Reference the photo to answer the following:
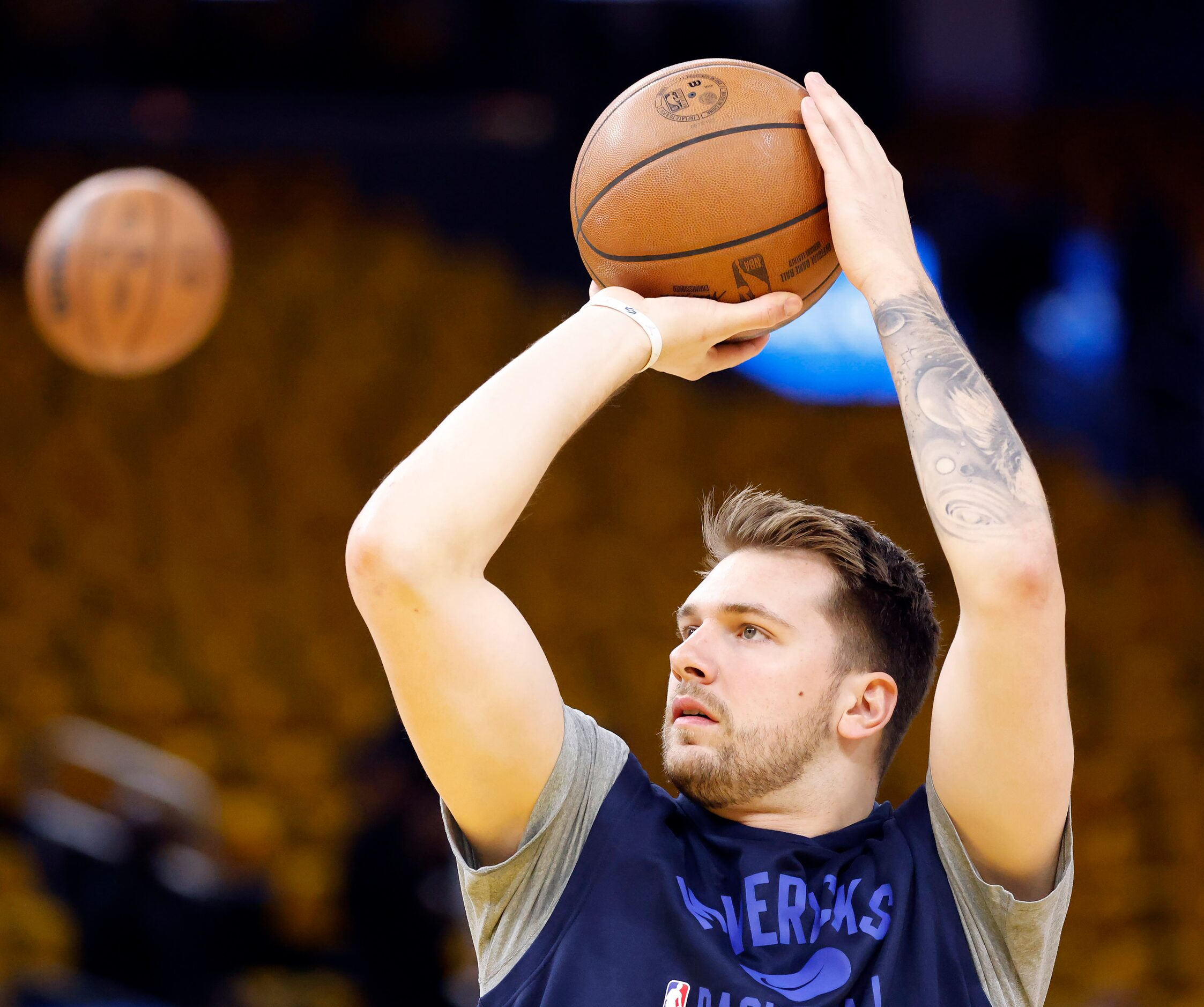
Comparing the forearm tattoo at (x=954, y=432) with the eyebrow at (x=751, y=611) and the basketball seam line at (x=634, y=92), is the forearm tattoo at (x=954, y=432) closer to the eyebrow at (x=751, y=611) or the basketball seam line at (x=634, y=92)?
the eyebrow at (x=751, y=611)

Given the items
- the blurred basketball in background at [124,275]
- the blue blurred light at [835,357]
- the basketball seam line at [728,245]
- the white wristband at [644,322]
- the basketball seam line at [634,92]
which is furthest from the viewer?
the blue blurred light at [835,357]

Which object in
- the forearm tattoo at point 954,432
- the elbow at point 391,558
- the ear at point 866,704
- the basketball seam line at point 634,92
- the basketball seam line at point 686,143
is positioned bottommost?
the ear at point 866,704

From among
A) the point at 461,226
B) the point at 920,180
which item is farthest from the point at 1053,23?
the point at 461,226

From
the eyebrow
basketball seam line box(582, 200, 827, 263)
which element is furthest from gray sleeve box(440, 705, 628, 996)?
basketball seam line box(582, 200, 827, 263)

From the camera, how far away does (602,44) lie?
8.04 metres

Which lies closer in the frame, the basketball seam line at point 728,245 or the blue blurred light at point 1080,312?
the basketball seam line at point 728,245

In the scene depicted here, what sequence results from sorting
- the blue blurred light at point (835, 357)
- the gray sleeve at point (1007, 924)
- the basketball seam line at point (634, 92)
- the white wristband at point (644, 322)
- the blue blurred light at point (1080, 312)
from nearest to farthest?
the gray sleeve at point (1007, 924)
the white wristband at point (644, 322)
the basketball seam line at point (634, 92)
the blue blurred light at point (1080, 312)
the blue blurred light at point (835, 357)

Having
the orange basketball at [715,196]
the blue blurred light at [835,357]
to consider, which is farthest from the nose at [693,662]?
the blue blurred light at [835,357]

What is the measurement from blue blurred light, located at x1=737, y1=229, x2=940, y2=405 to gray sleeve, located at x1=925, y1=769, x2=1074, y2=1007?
22.7 ft

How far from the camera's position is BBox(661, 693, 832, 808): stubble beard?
5.47ft

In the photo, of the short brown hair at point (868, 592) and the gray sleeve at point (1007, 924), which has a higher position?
the short brown hair at point (868, 592)

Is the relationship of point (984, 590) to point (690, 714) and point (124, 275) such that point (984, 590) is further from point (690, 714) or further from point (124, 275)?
point (124, 275)

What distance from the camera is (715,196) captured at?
1814 millimetres

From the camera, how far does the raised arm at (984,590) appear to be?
1.50m
